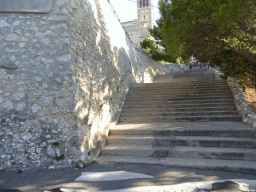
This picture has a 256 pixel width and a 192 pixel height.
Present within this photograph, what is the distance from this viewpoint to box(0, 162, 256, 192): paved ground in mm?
2641

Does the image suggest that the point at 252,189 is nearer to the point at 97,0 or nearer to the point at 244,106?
the point at 244,106

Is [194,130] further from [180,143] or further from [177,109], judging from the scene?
[177,109]

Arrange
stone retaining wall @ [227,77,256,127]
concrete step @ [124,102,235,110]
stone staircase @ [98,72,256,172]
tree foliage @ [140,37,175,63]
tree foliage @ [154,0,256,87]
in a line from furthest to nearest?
tree foliage @ [140,37,175,63] → concrete step @ [124,102,235,110] → tree foliage @ [154,0,256,87] → stone retaining wall @ [227,77,256,127] → stone staircase @ [98,72,256,172]

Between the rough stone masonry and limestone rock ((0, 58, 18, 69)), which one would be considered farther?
limestone rock ((0, 58, 18, 69))

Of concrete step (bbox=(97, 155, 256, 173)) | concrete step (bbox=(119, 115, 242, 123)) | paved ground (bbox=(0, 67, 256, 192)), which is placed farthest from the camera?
concrete step (bbox=(119, 115, 242, 123))

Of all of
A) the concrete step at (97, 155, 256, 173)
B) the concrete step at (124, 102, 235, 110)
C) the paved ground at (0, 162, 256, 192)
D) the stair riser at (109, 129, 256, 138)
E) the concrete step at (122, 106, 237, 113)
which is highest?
the concrete step at (124, 102, 235, 110)

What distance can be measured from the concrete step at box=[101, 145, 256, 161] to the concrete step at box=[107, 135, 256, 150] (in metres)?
0.13

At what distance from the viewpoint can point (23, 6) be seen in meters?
3.65

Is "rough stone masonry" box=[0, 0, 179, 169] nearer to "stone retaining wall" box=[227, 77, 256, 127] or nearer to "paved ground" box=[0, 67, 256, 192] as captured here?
"paved ground" box=[0, 67, 256, 192]

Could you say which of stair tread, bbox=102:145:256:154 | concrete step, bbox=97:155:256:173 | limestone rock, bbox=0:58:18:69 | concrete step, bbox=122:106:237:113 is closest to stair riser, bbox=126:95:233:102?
concrete step, bbox=122:106:237:113

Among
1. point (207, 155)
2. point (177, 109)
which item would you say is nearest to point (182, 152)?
point (207, 155)

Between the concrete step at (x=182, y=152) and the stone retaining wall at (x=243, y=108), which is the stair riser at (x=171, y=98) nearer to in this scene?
the stone retaining wall at (x=243, y=108)

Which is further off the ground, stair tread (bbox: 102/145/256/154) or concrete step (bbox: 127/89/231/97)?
concrete step (bbox: 127/89/231/97)

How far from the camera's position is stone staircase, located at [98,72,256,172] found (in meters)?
3.44
